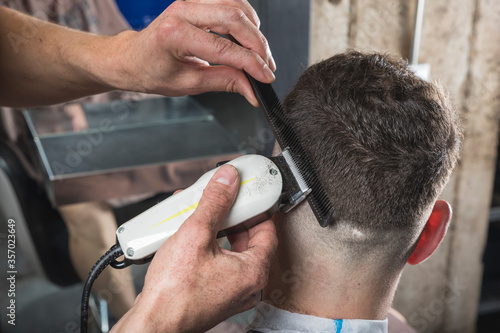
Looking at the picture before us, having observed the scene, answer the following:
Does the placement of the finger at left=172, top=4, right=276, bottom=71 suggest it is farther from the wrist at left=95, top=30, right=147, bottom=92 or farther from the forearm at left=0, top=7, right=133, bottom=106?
the forearm at left=0, top=7, right=133, bottom=106

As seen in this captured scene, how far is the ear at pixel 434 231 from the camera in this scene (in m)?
0.97

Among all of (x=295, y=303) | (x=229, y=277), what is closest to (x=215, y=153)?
(x=295, y=303)

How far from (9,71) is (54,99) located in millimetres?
138

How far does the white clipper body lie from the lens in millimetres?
783

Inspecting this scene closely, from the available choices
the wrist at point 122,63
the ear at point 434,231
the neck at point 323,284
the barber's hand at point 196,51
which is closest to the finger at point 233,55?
the barber's hand at point 196,51

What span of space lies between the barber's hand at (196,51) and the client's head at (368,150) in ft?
0.42

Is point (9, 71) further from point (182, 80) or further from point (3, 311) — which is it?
point (3, 311)

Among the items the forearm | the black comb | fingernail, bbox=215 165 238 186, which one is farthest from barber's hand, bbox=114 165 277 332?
the forearm

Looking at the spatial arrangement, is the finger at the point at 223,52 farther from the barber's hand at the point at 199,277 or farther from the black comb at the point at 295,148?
the barber's hand at the point at 199,277

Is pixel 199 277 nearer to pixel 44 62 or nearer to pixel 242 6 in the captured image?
pixel 242 6

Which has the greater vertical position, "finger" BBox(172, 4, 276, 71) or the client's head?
"finger" BBox(172, 4, 276, 71)

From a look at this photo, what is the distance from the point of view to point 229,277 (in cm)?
73

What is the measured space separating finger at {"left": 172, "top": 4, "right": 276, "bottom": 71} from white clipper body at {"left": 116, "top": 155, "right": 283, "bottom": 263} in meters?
0.22

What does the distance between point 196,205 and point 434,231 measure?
55 cm
